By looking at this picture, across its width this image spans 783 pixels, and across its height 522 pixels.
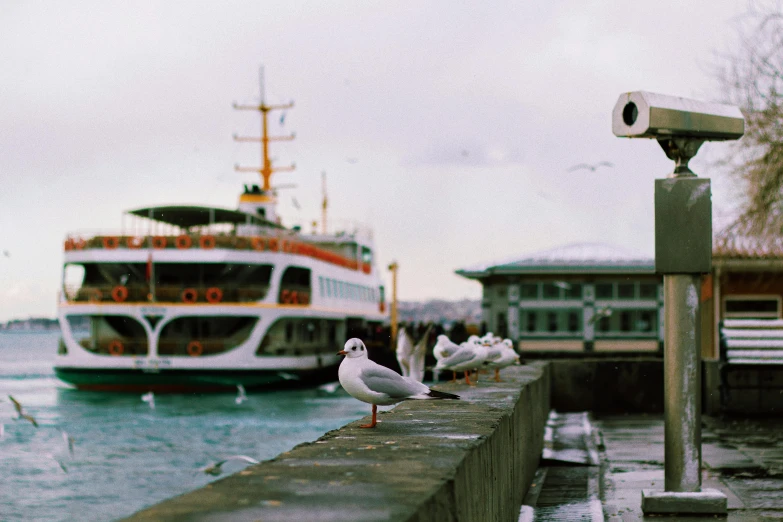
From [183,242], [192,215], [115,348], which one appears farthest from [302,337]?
[115,348]

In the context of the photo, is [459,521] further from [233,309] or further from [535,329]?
[535,329]

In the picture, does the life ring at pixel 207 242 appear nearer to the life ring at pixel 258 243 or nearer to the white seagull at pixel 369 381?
the life ring at pixel 258 243

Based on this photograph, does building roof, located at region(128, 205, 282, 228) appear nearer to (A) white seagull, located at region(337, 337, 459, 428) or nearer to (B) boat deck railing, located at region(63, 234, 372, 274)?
(B) boat deck railing, located at region(63, 234, 372, 274)

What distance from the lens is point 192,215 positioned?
136 ft

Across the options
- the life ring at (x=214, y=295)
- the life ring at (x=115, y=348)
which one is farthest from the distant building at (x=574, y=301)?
the life ring at (x=115, y=348)

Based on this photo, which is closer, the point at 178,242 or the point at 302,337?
the point at 178,242

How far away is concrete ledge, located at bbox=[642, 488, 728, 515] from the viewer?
20.1ft

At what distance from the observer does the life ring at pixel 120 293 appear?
123 ft

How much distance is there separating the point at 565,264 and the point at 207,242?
43.4 feet

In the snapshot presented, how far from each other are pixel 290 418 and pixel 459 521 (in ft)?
95.4

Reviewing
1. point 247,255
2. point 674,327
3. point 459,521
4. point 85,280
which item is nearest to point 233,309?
point 247,255

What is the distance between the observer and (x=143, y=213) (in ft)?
134

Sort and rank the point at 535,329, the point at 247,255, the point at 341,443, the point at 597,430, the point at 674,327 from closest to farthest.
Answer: the point at 341,443 → the point at 674,327 → the point at 597,430 → the point at 247,255 → the point at 535,329

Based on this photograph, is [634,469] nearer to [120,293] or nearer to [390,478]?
[390,478]
